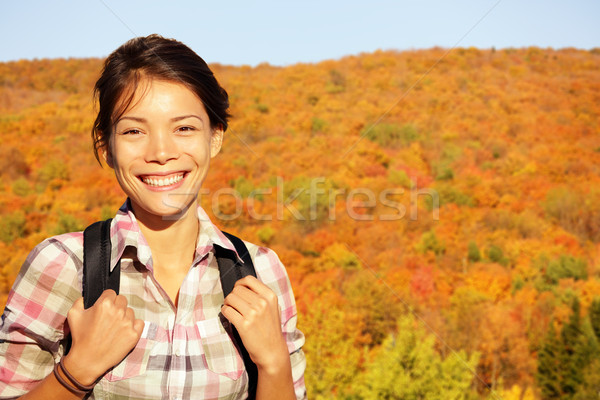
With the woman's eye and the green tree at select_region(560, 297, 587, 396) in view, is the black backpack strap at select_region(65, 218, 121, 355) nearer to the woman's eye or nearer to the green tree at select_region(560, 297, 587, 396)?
the woman's eye

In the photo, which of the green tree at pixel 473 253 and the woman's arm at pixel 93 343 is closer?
the woman's arm at pixel 93 343

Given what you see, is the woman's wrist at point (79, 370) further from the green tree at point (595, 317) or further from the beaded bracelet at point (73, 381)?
the green tree at point (595, 317)

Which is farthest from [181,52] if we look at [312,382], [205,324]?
[312,382]

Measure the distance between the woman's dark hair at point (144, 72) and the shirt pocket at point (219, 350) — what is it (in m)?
0.62

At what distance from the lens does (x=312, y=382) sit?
1138 inches

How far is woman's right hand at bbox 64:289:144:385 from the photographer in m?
1.21

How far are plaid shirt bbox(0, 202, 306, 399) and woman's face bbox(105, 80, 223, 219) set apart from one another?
113mm

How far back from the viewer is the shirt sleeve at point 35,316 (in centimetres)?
126

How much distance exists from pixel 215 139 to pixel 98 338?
2.39 ft

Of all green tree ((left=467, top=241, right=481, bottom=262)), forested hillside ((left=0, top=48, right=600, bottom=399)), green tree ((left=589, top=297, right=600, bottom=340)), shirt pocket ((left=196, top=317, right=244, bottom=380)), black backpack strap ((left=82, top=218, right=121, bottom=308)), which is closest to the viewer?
black backpack strap ((left=82, top=218, right=121, bottom=308))

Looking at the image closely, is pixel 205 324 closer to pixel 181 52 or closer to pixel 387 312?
pixel 181 52

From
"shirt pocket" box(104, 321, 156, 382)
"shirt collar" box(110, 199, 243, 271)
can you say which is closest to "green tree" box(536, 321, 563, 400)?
"shirt collar" box(110, 199, 243, 271)

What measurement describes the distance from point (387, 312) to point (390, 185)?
64.2 feet

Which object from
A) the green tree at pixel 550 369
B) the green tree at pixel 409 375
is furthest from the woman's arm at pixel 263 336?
the green tree at pixel 550 369
